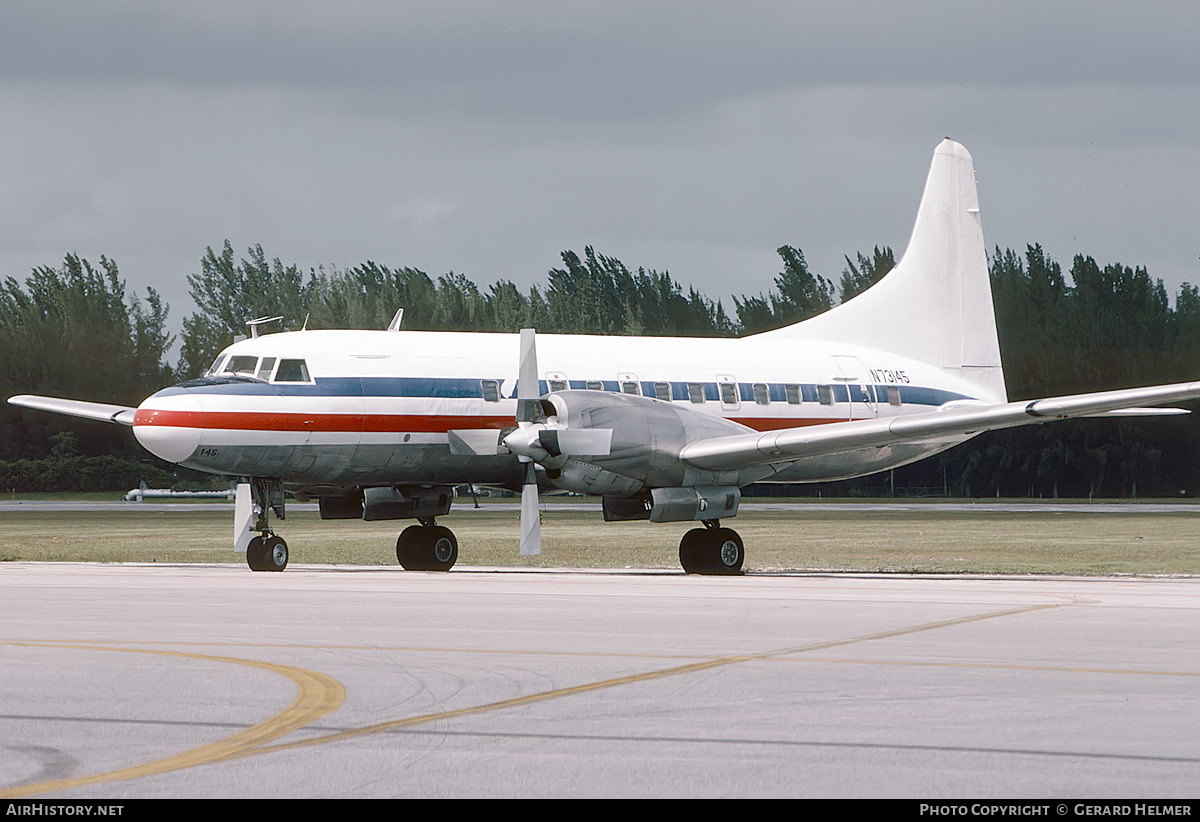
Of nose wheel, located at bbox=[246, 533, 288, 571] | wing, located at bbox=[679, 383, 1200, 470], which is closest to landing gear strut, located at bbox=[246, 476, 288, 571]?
nose wheel, located at bbox=[246, 533, 288, 571]

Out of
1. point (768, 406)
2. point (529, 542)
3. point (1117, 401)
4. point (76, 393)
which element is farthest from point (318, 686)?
point (76, 393)

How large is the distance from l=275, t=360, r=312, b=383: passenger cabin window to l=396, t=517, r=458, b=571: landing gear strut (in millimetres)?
4017

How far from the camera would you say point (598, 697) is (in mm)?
10031

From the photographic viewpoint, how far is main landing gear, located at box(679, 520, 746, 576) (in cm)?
2603

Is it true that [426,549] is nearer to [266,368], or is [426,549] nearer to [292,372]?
[292,372]

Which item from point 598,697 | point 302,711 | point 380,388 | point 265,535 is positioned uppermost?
point 380,388

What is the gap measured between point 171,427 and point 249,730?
1557 cm

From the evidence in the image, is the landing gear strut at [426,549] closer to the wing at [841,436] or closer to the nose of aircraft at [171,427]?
the nose of aircraft at [171,427]

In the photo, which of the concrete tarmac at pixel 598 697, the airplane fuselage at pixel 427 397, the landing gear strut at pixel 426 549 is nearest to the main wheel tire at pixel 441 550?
the landing gear strut at pixel 426 549

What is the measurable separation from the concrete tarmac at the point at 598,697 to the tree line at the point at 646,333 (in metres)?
→ 48.3

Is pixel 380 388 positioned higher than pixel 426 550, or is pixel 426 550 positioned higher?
pixel 380 388

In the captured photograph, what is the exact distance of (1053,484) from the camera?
7619cm

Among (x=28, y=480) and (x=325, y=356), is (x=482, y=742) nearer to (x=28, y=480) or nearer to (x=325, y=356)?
(x=325, y=356)

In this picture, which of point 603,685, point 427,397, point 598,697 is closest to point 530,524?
point 427,397
